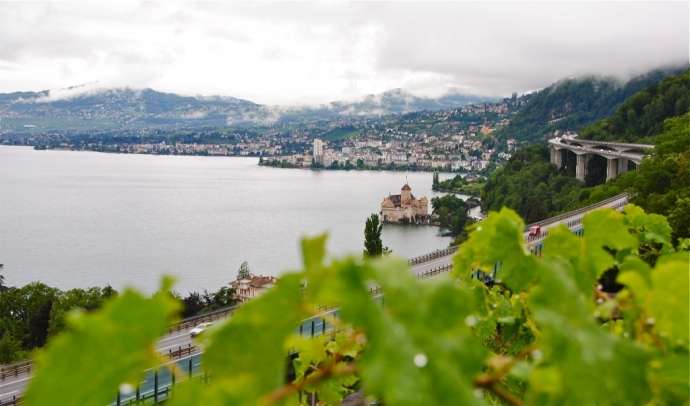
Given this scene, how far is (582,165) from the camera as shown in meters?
33.0

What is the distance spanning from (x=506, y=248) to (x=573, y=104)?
7621 centimetres

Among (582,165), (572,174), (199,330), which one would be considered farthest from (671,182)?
(572,174)

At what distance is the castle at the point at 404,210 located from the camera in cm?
4488

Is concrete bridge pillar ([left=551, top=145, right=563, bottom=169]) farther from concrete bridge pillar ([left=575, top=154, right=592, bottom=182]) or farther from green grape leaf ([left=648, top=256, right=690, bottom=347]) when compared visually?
green grape leaf ([left=648, top=256, right=690, bottom=347])

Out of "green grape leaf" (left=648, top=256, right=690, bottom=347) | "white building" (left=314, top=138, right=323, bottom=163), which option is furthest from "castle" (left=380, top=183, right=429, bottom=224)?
"white building" (left=314, top=138, right=323, bottom=163)

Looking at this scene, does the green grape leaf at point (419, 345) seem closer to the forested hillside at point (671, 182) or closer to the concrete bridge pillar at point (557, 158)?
the forested hillside at point (671, 182)

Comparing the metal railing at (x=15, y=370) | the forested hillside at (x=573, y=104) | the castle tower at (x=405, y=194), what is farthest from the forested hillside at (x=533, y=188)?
the forested hillside at (x=573, y=104)

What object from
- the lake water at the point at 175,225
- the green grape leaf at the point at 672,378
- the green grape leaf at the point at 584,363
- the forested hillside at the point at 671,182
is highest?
the green grape leaf at the point at 584,363

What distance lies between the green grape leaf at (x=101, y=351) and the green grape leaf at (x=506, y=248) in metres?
0.43

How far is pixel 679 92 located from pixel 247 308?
33.2 m

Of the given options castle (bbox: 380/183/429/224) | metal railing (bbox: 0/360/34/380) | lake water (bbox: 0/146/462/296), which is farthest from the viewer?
castle (bbox: 380/183/429/224)

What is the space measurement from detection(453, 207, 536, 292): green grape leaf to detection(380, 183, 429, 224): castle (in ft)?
144

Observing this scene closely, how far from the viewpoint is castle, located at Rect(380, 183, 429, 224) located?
44.9 meters

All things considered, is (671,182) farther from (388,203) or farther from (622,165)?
(388,203)
